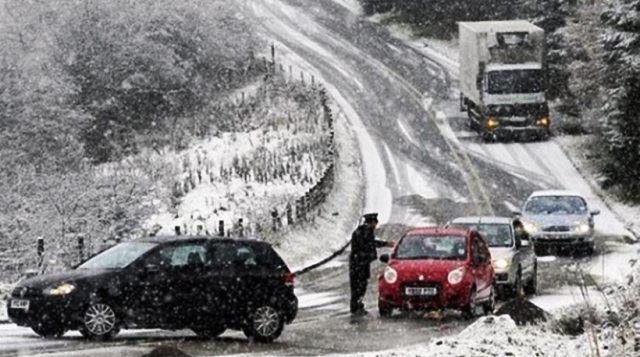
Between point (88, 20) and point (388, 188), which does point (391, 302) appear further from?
point (88, 20)

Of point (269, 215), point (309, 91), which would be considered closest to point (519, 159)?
point (309, 91)

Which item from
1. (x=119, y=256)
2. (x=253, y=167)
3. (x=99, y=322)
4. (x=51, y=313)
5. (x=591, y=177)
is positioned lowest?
(x=99, y=322)

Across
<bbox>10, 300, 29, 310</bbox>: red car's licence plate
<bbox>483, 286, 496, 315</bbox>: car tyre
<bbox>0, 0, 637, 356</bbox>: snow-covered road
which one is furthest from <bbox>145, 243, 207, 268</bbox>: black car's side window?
<bbox>483, 286, 496, 315</bbox>: car tyre

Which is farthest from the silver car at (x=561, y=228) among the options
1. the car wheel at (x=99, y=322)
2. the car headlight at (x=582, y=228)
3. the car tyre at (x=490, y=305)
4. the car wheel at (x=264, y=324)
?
the car wheel at (x=99, y=322)

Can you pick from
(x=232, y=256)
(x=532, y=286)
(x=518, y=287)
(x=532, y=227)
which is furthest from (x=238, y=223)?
(x=232, y=256)

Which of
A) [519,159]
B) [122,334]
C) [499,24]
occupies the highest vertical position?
[499,24]

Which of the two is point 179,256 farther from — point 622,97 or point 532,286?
point 622,97

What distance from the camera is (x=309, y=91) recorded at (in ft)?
202

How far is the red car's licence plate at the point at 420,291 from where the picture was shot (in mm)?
24531

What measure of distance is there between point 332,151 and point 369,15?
3038 centimetres

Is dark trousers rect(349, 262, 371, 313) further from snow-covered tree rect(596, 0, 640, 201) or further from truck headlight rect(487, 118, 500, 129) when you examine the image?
truck headlight rect(487, 118, 500, 129)

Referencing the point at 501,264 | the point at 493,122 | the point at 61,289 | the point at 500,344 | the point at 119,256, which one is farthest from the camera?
the point at 493,122

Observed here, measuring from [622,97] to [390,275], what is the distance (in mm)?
26207

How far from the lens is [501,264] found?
28.4 metres
